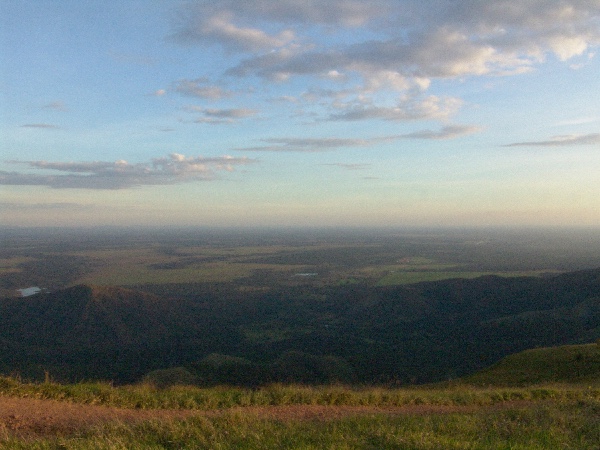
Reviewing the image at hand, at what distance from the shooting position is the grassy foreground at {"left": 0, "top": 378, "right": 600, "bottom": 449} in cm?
670

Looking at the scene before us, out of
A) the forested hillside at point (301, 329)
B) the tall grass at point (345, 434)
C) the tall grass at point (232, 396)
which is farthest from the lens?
the forested hillside at point (301, 329)

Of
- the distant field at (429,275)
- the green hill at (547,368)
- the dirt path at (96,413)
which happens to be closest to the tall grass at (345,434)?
the dirt path at (96,413)

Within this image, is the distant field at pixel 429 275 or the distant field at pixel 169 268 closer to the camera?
the distant field at pixel 429 275

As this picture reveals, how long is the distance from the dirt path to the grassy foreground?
10 cm

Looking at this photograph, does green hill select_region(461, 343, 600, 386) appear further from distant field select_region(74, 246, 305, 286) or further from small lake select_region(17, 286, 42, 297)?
small lake select_region(17, 286, 42, 297)

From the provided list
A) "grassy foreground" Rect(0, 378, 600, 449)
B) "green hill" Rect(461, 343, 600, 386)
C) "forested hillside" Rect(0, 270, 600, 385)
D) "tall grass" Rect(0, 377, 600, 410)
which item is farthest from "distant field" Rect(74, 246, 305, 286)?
"grassy foreground" Rect(0, 378, 600, 449)

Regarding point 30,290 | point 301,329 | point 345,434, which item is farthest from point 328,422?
point 30,290

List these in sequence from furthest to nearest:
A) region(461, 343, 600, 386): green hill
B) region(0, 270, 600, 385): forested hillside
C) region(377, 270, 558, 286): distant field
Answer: region(377, 270, 558, 286): distant field → region(0, 270, 600, 385): forested hillside → region(461, 343, 600, 386): green hill

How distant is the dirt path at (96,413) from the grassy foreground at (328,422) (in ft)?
0.32

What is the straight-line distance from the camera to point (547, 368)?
64.9 feet

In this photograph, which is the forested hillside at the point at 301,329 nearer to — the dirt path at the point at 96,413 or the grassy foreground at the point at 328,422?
the grassy foreground at the point at 328,422

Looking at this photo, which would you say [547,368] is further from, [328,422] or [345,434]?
[345,434]

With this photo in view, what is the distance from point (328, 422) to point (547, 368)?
16730mm

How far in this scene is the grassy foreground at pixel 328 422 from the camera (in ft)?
22.0
